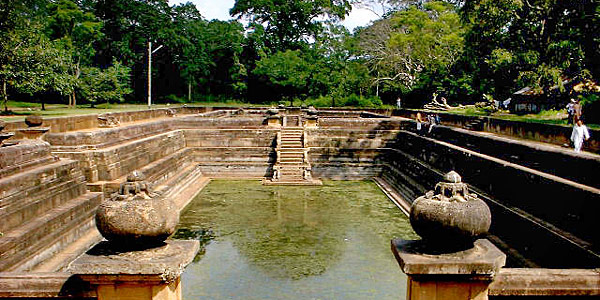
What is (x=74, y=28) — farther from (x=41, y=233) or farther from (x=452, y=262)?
(x=452, y=262)

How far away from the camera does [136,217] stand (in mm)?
2865

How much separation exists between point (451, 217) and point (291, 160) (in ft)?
46.4

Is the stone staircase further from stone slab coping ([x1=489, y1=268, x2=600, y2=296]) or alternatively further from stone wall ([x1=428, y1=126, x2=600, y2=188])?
stone slab coping ([x1=489, y1=268, x2=600, y2=296])

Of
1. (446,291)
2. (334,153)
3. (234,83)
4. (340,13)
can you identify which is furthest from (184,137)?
(340,13)

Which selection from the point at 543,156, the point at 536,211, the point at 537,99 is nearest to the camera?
the point at 536,211

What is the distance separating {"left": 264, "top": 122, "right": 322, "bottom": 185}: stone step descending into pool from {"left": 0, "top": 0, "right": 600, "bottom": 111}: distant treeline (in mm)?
10297

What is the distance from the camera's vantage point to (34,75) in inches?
851

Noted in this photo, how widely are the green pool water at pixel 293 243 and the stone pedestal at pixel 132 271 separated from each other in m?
3.67

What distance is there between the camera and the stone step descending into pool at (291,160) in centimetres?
1565

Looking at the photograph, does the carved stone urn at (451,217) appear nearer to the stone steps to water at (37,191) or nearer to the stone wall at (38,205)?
the stone wall at (38,205)

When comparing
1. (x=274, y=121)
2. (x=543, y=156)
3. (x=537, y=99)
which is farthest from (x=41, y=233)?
(x=537, y=99)

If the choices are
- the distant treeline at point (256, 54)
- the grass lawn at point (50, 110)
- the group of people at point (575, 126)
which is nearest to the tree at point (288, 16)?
the distant treeline at point (256, 54)

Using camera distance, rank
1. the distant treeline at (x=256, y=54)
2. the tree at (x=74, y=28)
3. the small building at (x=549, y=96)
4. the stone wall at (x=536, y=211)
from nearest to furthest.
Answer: the stone wall at (x=536, y=211), the small building at (x=549, y=96), the distant treeline at (x=256, y=54), the tree at (x=74, y=28)

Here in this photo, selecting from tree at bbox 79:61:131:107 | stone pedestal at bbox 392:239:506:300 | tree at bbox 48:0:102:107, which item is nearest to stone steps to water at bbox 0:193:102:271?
stone pedestal at bbox 392:239:506:300
